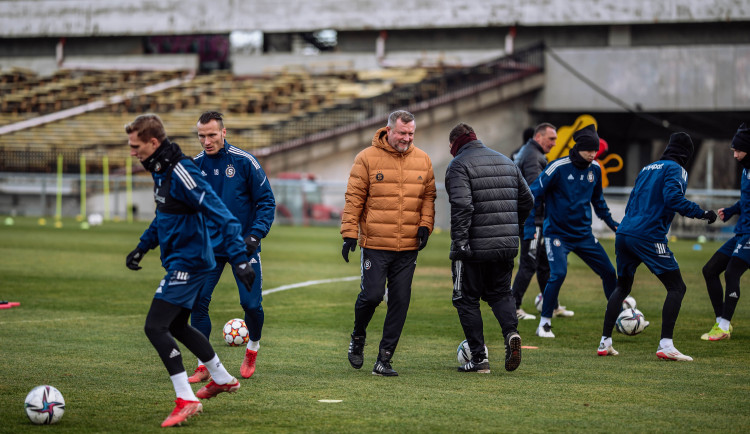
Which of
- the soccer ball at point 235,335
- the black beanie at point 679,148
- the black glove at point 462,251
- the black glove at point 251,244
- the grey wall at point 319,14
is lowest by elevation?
the soccer ball at point 235,335

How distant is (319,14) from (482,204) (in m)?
37.2

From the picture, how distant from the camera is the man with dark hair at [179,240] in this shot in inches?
262

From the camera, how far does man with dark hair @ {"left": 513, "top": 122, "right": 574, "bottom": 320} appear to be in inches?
476

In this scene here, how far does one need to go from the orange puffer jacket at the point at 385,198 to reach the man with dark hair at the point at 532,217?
12.1ft

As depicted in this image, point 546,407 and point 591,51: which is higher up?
point 591,51

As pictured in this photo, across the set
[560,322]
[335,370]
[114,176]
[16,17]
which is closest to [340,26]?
[114,176]

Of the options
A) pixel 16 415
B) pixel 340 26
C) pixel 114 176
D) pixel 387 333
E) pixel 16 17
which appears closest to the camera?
pixel 16 415

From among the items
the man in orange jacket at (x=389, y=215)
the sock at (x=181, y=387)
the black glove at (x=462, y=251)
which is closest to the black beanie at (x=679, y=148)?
the black glove at (x=462, y=251)

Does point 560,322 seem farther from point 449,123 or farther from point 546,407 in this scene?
point 449,123

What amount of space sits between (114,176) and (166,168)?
98.8 feet

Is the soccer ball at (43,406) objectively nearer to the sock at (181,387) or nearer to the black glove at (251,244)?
the sock at (181,387)

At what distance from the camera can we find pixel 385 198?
8.52 m

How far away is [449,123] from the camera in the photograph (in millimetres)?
37281

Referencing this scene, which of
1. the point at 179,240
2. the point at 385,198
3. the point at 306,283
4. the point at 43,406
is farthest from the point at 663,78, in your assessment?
the point at 43,406
